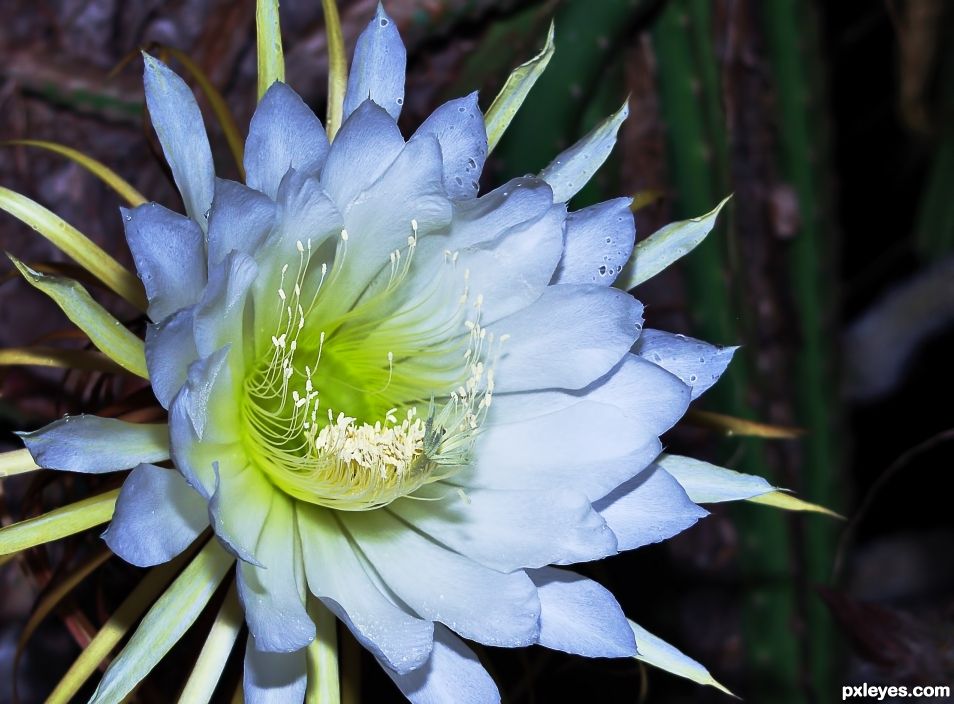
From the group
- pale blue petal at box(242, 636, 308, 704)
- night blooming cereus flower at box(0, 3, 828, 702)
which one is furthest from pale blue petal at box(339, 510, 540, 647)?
pale blue petal at box(242, 636, 308, 704)

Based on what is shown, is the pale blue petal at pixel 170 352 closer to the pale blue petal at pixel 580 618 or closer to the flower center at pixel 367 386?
the flower center at pixel 367 386

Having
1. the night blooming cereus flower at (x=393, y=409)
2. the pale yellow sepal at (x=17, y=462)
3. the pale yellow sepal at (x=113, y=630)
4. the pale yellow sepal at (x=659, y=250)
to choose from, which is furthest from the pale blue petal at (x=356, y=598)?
the pale yellow sepal at (x=659, y=250)

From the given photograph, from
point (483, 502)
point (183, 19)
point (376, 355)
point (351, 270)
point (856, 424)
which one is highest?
point (183, 19)

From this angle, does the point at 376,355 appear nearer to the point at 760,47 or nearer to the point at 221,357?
the point at 221,357

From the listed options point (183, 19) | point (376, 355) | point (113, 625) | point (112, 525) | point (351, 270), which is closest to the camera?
point (112, 525)

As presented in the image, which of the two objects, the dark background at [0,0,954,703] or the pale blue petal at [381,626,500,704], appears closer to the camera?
the pale blue petal at [381,626,500,704]

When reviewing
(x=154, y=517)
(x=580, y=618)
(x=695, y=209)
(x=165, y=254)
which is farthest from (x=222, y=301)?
(x=695, y=209)

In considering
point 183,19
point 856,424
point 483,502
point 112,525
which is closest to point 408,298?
point 483,502

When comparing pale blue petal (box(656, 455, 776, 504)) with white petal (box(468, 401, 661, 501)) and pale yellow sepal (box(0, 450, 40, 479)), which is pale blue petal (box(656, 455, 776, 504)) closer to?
white petal (box(468, 401, 661, 501))
